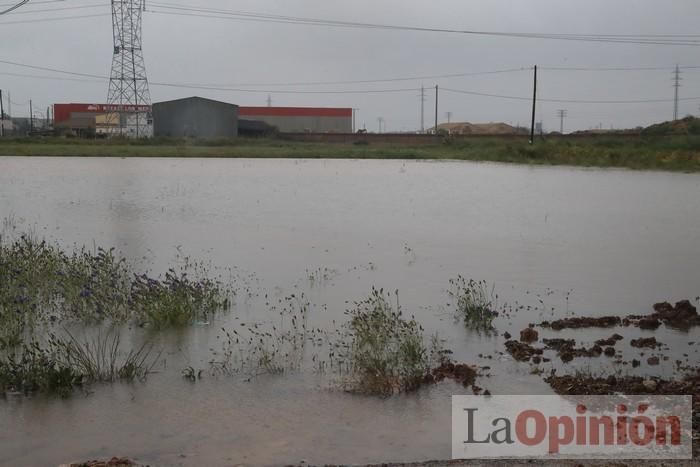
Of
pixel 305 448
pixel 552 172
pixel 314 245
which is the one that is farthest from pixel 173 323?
pixel 552 172

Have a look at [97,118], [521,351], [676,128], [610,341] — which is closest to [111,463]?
[521,351]

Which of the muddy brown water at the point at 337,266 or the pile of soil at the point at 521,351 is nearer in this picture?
the muddy brown water at the point at 337,266

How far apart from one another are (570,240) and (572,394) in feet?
31.2

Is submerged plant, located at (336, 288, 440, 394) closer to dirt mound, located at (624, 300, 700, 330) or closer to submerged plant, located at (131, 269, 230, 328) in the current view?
submerged plant, located at (131, 269, 230, 328)

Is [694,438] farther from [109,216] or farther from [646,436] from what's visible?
[109,216]

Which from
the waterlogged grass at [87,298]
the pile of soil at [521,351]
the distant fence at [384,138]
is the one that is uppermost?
the distant fence at [384,138]

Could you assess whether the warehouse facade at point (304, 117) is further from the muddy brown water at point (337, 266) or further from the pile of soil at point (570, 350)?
the pile of soil at point (570, 350)

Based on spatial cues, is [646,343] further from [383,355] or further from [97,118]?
[97,118]

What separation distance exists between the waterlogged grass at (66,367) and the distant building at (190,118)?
5805 cm

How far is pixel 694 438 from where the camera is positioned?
539 centimetres

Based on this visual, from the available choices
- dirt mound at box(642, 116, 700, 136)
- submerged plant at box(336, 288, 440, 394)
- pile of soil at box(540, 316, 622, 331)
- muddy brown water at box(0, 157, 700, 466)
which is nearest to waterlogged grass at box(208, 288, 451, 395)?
submerged plant at box(336, 288, 440, 394)

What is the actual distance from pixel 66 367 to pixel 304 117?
7748 cm

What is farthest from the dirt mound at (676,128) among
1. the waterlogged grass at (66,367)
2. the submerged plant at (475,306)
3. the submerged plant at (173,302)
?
the waterlogged grass at (66,367)

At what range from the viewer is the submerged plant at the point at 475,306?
896 centimetres
